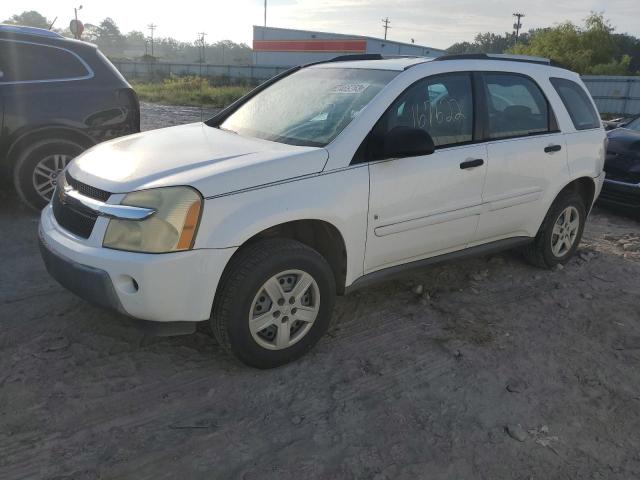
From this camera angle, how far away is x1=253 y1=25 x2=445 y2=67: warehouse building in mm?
55562

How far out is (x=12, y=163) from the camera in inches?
209

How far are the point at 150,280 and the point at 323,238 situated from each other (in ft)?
3.65

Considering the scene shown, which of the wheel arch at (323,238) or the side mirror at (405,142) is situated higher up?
the side mirror at (405,142)

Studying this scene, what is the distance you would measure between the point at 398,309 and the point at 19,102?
4.11 metres

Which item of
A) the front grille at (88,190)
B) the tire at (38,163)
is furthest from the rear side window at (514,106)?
the tire at (38,163)

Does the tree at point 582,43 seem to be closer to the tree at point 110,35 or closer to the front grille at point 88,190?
the front grille at point 88,190

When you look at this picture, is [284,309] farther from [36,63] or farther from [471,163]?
[36,63]

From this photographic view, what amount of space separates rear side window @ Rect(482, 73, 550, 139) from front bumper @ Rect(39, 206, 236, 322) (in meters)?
2.38

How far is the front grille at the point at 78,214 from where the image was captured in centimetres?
293

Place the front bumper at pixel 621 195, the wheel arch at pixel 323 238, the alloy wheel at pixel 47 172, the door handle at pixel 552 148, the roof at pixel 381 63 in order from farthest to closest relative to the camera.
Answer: the front bumper at pixel 621 195, the alloy wheel at pixel 47 172, the door handle at pixel 552 148, the roof at pixel 381 63, the wheel arch at pixel 323 238

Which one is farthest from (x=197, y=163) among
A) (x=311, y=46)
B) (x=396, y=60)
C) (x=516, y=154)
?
(x=311, y=46)

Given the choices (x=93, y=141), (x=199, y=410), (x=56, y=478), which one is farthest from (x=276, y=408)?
(x=93, y=141)

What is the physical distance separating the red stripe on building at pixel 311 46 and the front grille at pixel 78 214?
53378mm

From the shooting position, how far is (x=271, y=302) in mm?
A: 3068
